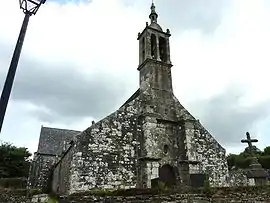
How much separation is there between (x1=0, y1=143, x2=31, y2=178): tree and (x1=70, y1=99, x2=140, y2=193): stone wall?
27.4 meters

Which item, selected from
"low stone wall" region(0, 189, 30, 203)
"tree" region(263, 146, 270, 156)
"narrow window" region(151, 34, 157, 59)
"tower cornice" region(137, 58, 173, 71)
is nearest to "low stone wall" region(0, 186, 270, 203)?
→ "low stone wall" region(0, 189, 30, 203)

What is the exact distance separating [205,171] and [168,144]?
2834mm

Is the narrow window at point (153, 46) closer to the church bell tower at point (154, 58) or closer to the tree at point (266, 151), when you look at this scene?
the church bell tower at point (154, 58)

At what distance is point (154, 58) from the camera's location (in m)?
17.2

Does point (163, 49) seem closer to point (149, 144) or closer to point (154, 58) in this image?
point (154, 58)

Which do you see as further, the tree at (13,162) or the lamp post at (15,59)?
the tree at (13,162)

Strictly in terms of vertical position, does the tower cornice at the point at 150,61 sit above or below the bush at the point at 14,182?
above

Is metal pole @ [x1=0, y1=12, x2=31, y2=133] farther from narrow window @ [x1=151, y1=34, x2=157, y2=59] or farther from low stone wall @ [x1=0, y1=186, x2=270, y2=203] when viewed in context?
narrow window @ [x1=151, y1=34, x2=157, y2=59]

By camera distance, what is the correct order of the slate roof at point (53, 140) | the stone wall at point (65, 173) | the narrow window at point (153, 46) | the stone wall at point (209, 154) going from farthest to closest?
1. the slate roof at point (53, 140)
2. the narrow window at point (153, 46)
3. the stone wall at point (209, 154)
4. the stone wall at point (65, 173)

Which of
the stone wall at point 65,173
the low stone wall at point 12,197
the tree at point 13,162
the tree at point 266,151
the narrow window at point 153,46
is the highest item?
the narrow window at point 153,46

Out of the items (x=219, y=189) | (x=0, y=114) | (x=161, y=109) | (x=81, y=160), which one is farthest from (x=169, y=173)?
(x=0, y=114)

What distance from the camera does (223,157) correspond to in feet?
55.1

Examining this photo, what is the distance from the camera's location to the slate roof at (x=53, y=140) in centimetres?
3243

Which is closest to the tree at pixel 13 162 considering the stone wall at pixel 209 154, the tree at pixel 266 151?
the stone wall at pixel 209 154
